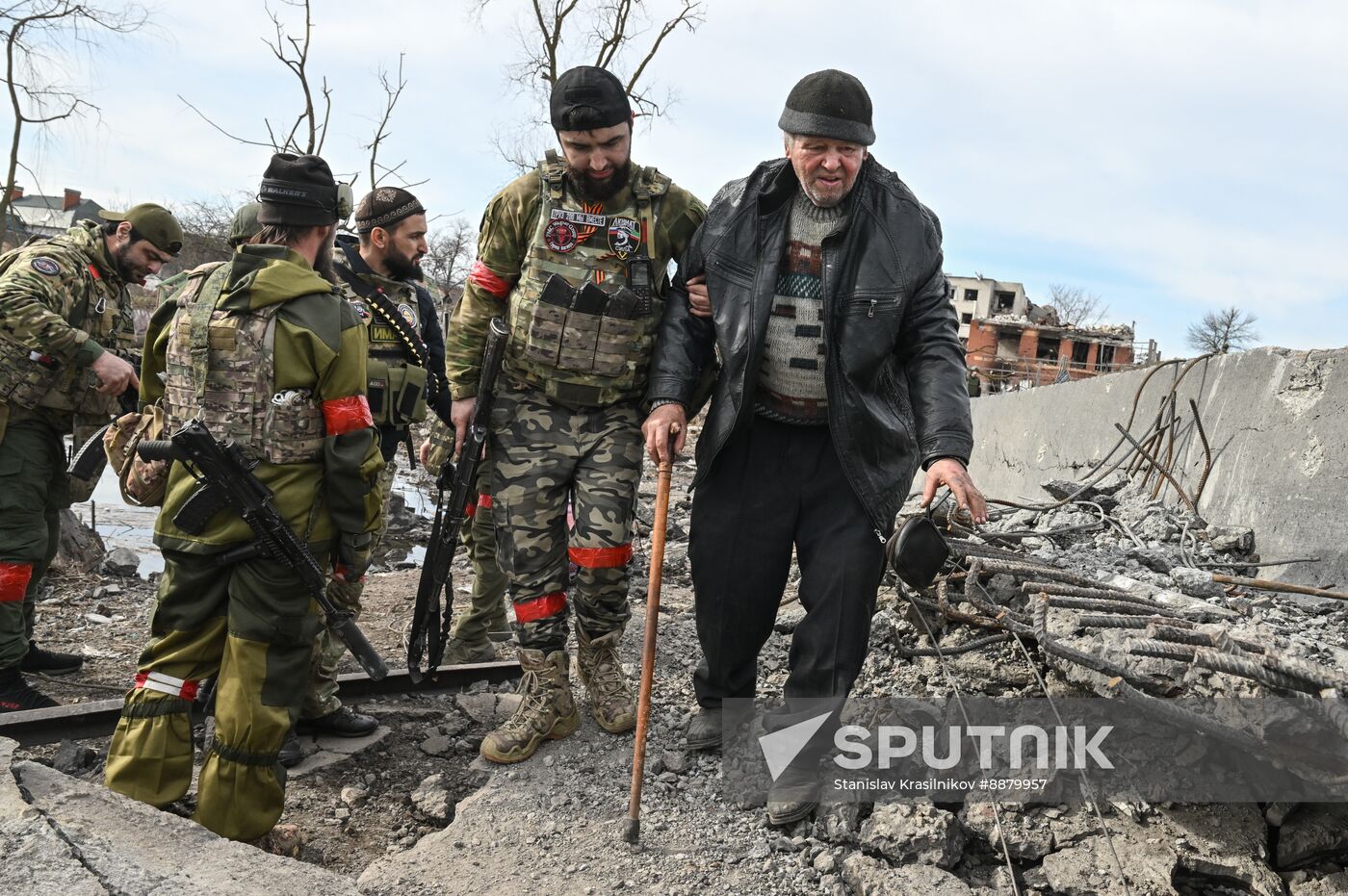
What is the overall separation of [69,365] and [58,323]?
8.1 inches

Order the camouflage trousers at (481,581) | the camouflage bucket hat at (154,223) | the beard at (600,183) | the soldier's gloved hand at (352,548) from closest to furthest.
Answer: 1. the soldier's gloved hand at (352,548)
2. the beard at (600,183)
3. the camouflage bucket hat at (154,223)
4. the camouflage trousers at (481,581)

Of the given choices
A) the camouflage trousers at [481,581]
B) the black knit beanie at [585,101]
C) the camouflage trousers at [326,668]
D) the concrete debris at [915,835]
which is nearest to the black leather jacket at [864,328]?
the black knit beanie at [585,101]

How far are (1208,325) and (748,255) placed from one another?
40.4 metres

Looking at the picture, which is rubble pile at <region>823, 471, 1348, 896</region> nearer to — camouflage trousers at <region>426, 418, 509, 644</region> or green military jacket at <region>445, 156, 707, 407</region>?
green military jacket at <region>445, 156, 707, 407</region>

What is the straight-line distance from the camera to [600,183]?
313 cm

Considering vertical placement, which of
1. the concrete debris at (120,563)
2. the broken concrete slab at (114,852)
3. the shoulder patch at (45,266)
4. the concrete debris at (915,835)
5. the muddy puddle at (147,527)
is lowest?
the muddy puddle at (147,527)

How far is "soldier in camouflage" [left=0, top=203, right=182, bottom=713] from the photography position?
3955 millimetres

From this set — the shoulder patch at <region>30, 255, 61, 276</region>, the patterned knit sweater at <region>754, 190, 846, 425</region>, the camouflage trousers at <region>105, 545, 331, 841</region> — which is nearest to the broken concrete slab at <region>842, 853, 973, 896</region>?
the patterned knit sweater at <region>754, 190, 846, 425</region>

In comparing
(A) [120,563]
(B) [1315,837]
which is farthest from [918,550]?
(A) [120,563]

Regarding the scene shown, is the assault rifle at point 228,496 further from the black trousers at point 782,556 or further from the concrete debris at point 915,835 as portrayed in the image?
the concrete debris at point 915,835

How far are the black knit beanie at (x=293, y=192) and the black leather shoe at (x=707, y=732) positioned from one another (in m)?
2.00

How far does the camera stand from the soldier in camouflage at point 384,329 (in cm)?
357

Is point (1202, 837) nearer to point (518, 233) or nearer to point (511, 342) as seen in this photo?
point (511, 342)

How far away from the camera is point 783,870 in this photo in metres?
2.57
